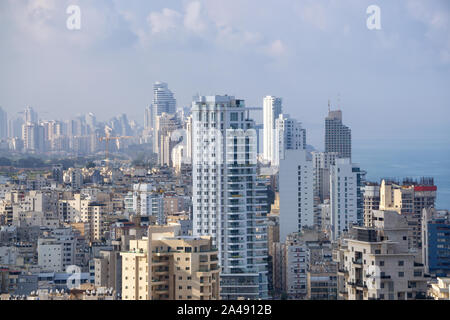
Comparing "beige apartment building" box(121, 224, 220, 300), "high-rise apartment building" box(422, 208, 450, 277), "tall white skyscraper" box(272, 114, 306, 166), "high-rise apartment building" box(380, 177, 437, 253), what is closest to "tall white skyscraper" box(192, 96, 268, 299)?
"tall white skyscraper" box(272, 114, 306, 166)

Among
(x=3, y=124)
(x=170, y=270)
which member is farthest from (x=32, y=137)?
(x=170, y=270)

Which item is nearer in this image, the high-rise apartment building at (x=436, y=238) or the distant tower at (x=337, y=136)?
the high-rise apartment building at (x=436, y=238)

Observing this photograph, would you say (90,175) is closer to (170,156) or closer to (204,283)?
(170,156)

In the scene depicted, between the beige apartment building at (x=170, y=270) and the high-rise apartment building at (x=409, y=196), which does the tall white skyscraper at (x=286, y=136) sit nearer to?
the high-rise apartment building at (x=409, y=196)

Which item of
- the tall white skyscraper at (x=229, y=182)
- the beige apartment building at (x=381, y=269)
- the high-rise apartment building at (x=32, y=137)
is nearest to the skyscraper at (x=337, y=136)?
the tall white skyscraper at (x=229, y=182)

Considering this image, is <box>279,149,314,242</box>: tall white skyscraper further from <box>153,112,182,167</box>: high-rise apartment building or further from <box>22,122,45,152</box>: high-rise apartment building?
<box>22,122,45,152</box>: high-rise apartment building
